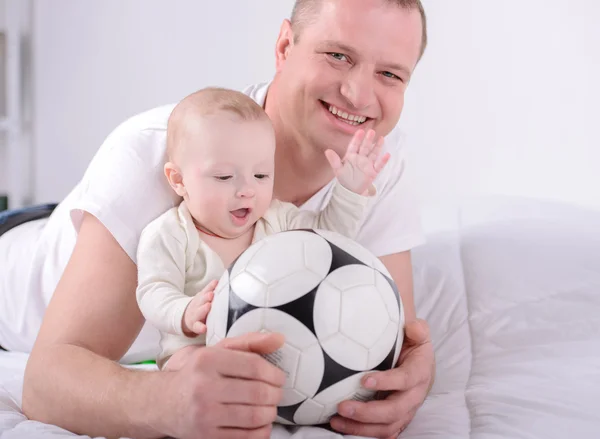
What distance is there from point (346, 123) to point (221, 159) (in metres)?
0.36

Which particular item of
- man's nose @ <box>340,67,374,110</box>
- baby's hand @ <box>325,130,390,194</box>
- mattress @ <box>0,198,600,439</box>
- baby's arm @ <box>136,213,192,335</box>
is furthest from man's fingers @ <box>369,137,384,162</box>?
mattress @ <box>0,198,600,439</box>

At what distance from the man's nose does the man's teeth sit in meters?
0.03

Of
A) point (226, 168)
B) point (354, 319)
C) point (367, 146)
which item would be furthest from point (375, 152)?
point (354, 319)

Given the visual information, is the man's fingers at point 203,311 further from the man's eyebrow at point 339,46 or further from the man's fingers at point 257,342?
the man's eyebrow at point 339,46

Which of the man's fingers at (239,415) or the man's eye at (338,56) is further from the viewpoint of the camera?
the man's eye at (338,56)

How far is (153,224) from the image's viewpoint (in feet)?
4.35

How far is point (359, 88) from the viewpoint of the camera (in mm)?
1478

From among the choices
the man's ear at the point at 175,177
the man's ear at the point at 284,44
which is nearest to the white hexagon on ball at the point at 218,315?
the man's ear at the point at 175,177

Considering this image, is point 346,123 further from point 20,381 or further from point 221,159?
point 20,381

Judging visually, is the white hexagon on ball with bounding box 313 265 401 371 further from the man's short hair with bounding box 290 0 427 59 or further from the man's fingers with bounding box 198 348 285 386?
the man's short hair with bounding box 290 0 427 59

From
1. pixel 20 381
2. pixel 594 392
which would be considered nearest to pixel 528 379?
pixel 594 392

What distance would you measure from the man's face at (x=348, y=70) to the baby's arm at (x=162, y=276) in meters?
0.41

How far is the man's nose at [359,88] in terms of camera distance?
1.48m

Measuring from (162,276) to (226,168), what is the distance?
0.21 m
